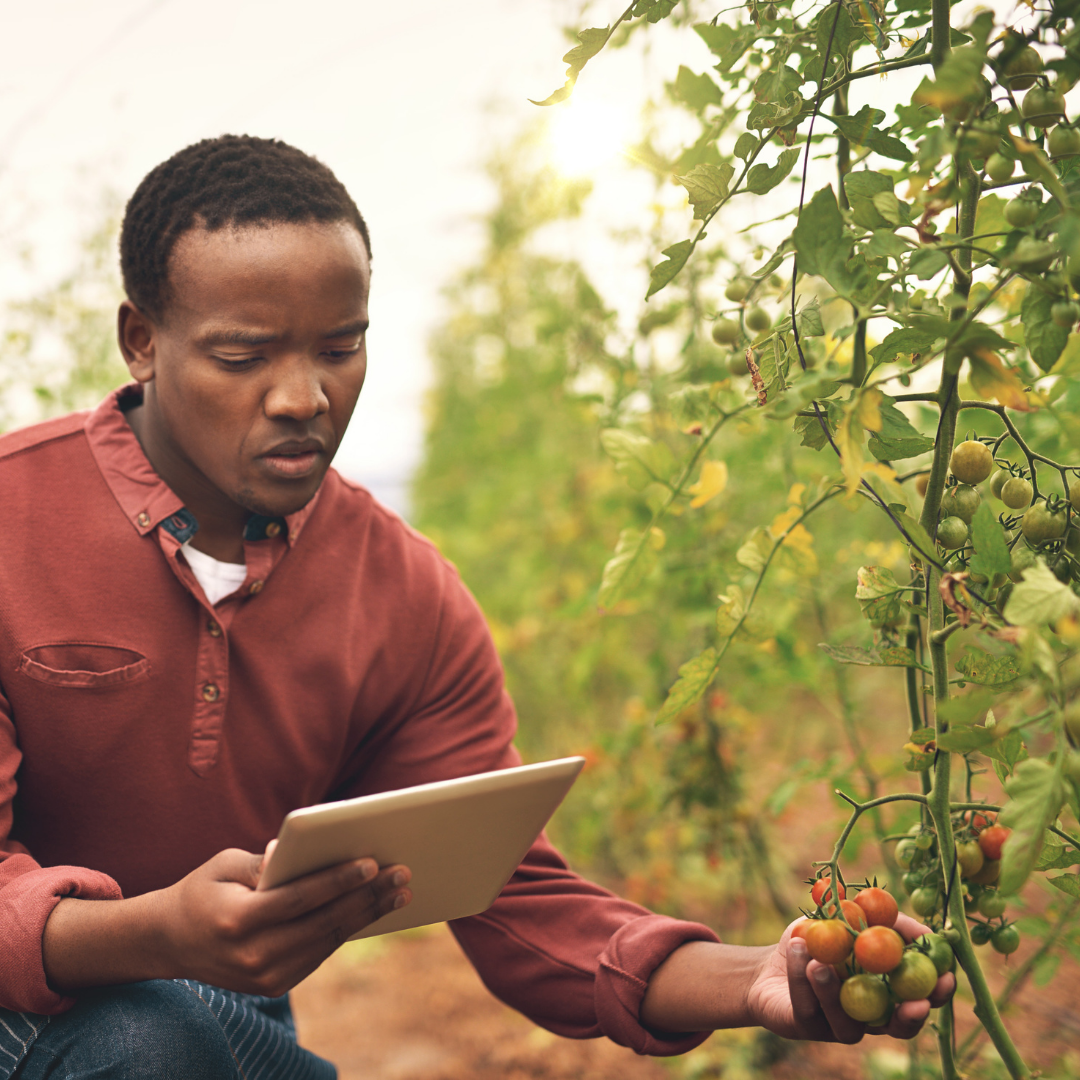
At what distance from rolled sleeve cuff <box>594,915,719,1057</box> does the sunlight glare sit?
1344 mm

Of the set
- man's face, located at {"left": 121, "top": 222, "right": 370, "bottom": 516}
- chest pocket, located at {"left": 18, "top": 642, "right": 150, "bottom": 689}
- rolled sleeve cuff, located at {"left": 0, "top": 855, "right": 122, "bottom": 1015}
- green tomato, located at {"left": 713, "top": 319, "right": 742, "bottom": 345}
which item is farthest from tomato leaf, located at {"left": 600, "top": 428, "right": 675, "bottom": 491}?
rolled sleeve cuff, located at {"left": 0, "top": 855, "right": 122, "bottom": 1015}

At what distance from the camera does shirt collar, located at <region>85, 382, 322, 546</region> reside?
1.32 m

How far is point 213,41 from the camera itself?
3.12 meters

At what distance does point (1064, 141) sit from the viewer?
70 cm

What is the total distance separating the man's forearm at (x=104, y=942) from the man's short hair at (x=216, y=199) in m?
0.72

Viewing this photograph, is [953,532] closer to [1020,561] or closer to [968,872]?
[1020,561]

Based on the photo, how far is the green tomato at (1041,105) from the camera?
0.70m

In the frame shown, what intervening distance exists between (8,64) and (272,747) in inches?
83.7

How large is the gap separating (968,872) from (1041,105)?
0.65 metres

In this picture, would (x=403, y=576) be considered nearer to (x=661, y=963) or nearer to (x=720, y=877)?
(x=661, y=963)

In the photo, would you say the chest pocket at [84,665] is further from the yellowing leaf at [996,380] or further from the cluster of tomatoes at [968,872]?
the yellowing leaf at [996,380]

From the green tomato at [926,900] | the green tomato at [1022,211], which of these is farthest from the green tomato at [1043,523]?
the green tomato at [926,900]

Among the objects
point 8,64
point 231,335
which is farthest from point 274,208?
point 8,64

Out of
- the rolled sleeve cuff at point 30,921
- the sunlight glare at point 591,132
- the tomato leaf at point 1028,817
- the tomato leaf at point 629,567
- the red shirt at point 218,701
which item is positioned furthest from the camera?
the sunlight glare at point 591,132
